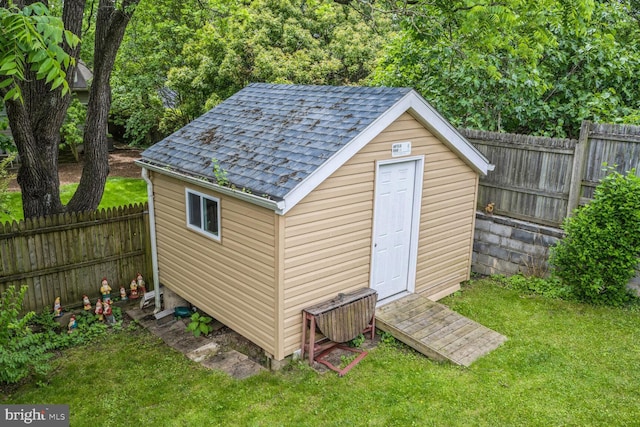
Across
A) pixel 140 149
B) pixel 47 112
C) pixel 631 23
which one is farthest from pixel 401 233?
pixel 140 149

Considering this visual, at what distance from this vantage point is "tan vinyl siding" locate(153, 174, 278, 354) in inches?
257

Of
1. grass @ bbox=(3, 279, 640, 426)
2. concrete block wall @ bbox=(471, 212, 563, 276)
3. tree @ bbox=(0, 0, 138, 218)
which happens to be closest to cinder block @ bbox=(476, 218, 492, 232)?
concrete block wall @ bbox=(471, 212, 563, 276)

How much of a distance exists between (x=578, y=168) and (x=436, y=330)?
390cm

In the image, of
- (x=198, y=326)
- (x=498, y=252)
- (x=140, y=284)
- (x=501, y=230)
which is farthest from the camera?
Answer: (x=498, y=252)

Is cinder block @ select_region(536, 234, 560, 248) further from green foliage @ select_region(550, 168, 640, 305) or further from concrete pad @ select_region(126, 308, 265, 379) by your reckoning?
concrete pad @ select_region(126, 308, 265, 379)

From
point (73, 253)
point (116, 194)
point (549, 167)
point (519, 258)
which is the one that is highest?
point (549, 167)

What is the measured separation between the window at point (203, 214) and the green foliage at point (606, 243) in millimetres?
5587

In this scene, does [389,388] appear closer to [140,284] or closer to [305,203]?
[305,203]

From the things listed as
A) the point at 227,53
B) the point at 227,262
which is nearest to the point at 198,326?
the point at 227,262

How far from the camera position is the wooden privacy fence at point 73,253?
7914 mm

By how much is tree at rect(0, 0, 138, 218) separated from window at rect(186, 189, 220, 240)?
254 centimetres

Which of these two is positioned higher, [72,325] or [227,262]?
[227,262]

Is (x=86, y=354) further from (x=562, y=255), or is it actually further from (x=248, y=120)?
(x=562, y=255)

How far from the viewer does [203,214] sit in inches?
298
